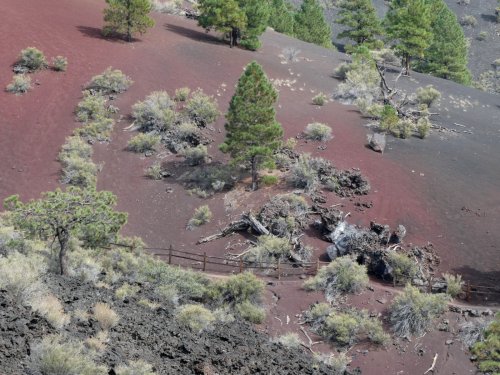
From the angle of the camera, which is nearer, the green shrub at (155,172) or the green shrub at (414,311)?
the green shrub at (414,311)

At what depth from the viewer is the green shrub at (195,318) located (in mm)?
14883

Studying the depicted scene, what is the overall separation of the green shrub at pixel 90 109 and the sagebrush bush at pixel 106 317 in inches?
786

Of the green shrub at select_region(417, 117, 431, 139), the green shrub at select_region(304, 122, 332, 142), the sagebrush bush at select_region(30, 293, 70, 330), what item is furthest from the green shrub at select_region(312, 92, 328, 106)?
the sagebrush bush at select_region(30, 293, 70, 330)

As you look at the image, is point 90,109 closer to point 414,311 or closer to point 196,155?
point 196,155

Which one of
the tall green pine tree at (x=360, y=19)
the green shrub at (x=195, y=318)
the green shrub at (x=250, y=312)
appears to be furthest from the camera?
the tall green pine tree at (x=360, y=19)

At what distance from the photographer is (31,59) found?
1314 inches

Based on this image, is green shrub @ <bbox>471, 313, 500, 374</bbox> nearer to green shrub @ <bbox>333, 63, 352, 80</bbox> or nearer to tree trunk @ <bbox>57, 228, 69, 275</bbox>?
tree trunk @ <bbox>57, 228, 69, 275</bbox>

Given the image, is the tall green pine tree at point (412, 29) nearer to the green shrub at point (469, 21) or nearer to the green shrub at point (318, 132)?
the green shrub at point (318, 132)

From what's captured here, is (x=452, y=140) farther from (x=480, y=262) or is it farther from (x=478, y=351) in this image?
(x=478, y=351)

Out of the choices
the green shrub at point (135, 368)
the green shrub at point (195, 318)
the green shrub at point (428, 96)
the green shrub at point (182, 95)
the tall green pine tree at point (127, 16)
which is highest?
the tall green pine tree at point (127, 16)

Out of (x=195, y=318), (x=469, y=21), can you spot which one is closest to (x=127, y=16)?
(x=195, y=318)

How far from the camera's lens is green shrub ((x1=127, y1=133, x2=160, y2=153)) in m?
30.0

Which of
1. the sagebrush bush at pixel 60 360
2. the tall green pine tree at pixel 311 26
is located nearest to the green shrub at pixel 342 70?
the tall green pine tree at pixel 311 26

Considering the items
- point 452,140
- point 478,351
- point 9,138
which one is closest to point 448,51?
point 452,140
